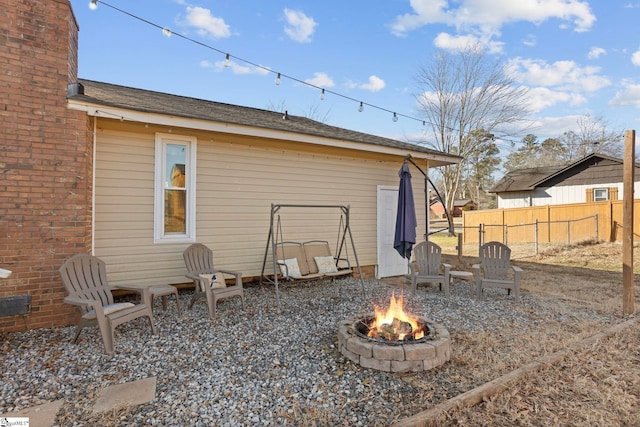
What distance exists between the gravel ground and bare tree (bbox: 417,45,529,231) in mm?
18597

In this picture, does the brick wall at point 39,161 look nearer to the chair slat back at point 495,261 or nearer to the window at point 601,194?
the chair slat back at point 495,261

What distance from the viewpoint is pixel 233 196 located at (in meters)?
6.07

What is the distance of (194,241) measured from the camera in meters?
5.67

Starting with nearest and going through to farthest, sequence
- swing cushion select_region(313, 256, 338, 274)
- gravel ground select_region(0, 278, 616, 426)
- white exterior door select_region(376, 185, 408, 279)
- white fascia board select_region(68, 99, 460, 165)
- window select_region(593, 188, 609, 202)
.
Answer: gravel ground select_region(0, 278, 616, 426), white fascia board select_region(68, 99, 460, 165), swing cushion select_region(313, 256, 338, 274), white exterior door select_region(376, 185, 408, 279), window select_region(593, 188, 609, 202)

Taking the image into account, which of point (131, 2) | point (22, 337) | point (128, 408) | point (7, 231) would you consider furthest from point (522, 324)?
point (131, 2)

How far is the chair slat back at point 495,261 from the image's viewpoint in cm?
604

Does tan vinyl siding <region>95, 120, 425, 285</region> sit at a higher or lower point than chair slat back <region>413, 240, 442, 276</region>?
higher

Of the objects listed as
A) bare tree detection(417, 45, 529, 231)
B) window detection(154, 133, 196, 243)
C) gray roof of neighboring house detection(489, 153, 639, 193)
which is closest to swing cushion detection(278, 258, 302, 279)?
window detection(154, 133, 196, 243)

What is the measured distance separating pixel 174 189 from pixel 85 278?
2.02 meters

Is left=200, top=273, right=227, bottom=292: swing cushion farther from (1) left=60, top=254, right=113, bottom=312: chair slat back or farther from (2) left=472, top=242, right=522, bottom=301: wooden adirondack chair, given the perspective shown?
(2) left=472, top=242, right=522, bottom=301: wooden adirondack chair

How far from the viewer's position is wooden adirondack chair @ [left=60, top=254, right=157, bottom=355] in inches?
132

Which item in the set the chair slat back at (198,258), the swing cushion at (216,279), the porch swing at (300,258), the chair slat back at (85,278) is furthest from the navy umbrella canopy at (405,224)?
the chair slat back at (85,278)

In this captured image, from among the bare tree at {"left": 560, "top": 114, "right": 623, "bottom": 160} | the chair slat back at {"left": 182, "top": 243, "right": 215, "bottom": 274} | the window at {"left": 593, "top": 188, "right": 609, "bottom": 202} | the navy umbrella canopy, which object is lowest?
the chair slat back at {"left": 182, "top": 243, "right": 215, "bottom": 274}

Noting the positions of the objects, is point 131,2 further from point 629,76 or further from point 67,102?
point 629,76
